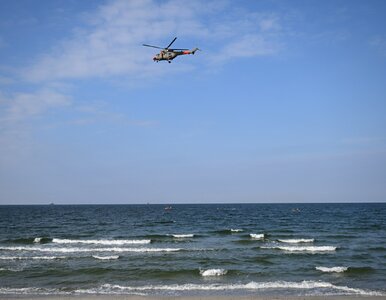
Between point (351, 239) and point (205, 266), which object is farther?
point (351, 239)

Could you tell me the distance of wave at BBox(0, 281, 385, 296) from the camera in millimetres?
18391

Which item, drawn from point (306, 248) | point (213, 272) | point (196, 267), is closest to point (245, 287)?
point (213, 272)

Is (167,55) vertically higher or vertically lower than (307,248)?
higher

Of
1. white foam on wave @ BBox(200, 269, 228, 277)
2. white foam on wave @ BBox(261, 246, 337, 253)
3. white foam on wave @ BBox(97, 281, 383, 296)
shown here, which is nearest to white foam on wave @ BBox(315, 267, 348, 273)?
white foam on wave @ BBox(97, 281, 383, 296)

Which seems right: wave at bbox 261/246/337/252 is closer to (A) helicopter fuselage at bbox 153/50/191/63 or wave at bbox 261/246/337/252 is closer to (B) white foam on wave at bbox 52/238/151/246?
(B) white foam on wave at bbox 52/238/151/246

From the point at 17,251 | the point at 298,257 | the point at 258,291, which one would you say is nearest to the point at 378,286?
the point at 258,291

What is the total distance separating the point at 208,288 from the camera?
19.2 metres

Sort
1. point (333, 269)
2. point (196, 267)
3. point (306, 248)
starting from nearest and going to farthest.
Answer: point (333, 269)
point (196, 267)
point (306, 248)

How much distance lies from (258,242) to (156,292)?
1955 centimetres

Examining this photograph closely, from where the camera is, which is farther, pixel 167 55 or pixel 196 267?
pixel 167 55

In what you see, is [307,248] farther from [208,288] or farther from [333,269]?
[208,288]

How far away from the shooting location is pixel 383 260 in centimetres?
2634

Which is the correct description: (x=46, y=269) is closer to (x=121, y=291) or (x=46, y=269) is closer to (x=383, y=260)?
(x=121, y=291)

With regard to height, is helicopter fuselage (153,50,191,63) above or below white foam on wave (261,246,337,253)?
above
